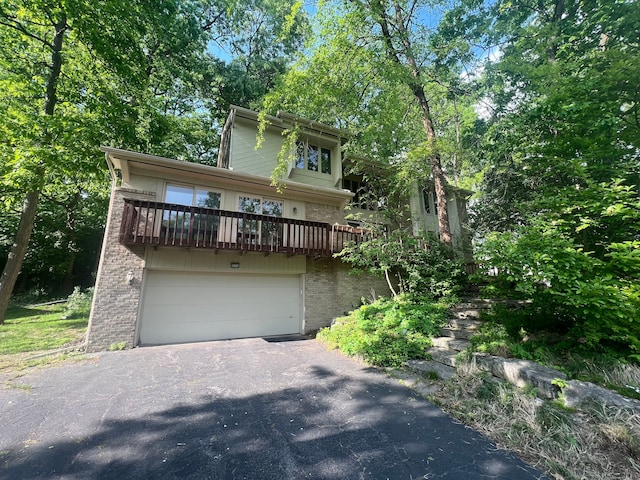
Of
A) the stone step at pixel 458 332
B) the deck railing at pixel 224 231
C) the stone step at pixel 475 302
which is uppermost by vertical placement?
the deck railing at pixel 224 231

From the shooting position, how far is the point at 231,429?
9.61ft

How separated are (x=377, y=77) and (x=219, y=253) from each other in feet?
22.9

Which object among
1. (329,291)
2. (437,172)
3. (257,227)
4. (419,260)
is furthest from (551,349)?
(257,227)

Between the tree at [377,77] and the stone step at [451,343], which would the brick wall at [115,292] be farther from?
the stone step at [451,343]

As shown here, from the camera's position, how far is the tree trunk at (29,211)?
8.00m

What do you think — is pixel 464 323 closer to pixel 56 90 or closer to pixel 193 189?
pixel 193 189

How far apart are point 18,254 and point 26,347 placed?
370 cm

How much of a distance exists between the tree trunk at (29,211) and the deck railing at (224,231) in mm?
4296

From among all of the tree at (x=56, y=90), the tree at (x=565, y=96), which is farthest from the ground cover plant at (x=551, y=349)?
the tree at (x=56, y=90)

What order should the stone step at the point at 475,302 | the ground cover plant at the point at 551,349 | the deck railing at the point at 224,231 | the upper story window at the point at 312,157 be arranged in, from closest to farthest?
the ground cover plant at the point at 551,349 → the stone step at the point at 475,302 → the deck railing at the point at 224,231 → the upper story window at the point at 312,157

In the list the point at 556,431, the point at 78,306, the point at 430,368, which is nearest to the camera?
the point at 556,431

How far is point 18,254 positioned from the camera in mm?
8102

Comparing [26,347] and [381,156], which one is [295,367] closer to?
[26,347]

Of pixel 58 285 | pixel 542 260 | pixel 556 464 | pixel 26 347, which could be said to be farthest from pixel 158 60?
pixel 556 464
